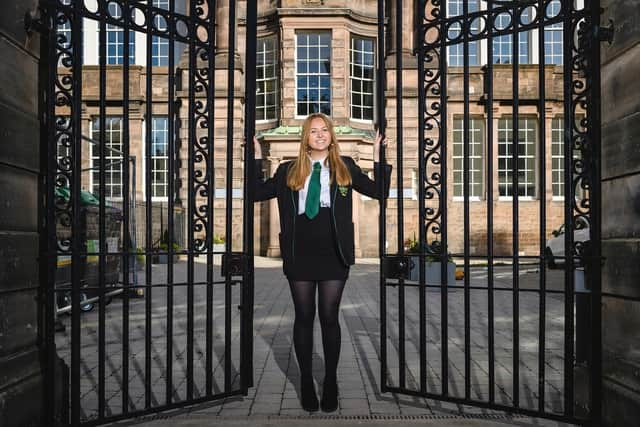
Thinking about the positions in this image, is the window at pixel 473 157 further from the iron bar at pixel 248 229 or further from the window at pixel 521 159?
the iron bar at pixel 248 229

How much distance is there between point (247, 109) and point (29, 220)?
5.46 ft

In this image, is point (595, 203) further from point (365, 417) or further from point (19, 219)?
point (19, 219)

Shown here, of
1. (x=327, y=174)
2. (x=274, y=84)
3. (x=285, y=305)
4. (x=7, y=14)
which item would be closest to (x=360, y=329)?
(x=285, y=305)

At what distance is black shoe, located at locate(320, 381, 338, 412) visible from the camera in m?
4.05

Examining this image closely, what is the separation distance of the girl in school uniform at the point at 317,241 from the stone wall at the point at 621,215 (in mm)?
1522

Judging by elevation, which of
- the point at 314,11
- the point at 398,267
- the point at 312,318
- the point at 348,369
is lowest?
the point at 348,369

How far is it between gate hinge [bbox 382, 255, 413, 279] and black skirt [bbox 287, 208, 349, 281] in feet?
1.54

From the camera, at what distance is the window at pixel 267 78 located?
872 inches

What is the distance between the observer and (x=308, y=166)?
13.5 ft

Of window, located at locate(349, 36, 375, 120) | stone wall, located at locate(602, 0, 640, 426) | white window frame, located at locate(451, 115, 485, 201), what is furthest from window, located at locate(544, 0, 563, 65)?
stone wall, located at locate(602, 0, 640, 426)

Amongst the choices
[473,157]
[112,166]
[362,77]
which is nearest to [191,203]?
[112,166]

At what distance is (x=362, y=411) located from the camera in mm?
4062

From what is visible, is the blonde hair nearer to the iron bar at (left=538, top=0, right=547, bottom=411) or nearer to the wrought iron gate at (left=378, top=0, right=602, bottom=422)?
the wrought iron gate at (left=378, top=0, right=602, bottom=422)

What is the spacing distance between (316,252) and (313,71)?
18616mm
